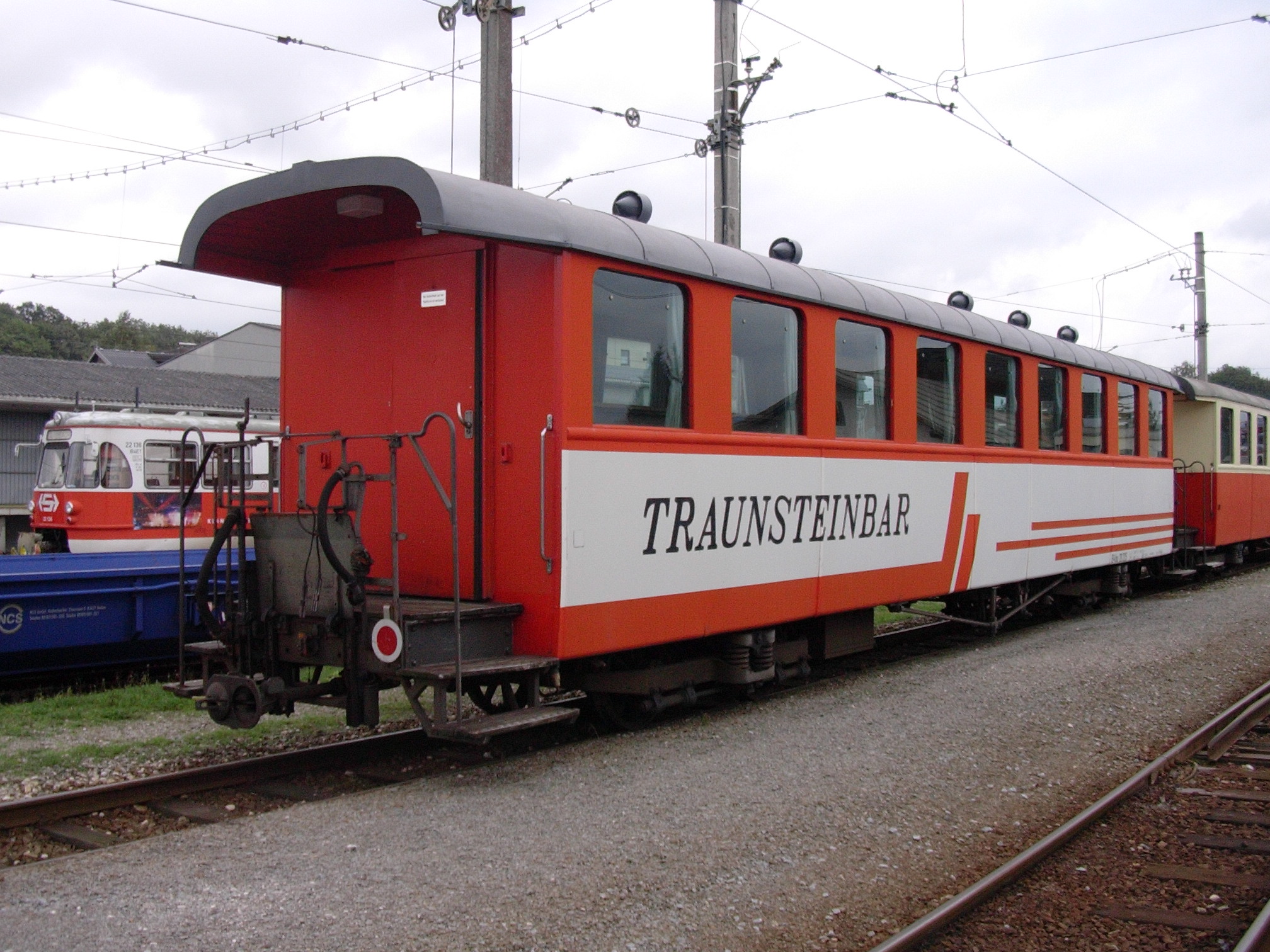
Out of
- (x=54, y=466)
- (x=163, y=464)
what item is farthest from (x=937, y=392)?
(x=54, y=466)

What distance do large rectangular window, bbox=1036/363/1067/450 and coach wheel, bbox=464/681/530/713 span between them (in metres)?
7.04

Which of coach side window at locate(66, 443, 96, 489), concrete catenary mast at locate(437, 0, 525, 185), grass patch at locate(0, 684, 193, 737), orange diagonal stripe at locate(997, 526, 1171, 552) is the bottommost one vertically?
grass patch at locate(0, 684, 193, 737)

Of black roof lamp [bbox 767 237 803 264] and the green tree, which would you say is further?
the green tree

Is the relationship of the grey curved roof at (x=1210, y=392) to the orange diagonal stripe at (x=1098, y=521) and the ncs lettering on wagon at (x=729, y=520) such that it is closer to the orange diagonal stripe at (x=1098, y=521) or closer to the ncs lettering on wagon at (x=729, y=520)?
the orange diagonal stripe at (x=1098, y=521)

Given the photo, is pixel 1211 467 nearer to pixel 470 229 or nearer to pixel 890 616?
pixel 890 616

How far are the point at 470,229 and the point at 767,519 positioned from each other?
2.96m

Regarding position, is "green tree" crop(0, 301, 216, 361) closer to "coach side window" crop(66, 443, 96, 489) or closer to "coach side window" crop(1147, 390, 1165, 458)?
"coach side window" crop(66, 443, 96, 489)

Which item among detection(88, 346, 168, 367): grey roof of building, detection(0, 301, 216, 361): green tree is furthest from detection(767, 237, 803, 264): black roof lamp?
detection(0, 301, 216, 361): green tree

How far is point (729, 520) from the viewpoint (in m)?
6.98

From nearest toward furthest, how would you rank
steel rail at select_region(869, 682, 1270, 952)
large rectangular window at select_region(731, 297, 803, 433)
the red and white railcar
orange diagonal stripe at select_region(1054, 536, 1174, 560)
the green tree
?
steel rail at select_region(869, 682, 1270, 952)
large rectangular window at select_region(731, 297, 803, 433)
orange diagonal stripe at select_region(1054, 536, 1174, 560)
the red and white railcar
the green tree

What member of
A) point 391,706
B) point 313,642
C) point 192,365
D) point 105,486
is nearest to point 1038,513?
point 391,706

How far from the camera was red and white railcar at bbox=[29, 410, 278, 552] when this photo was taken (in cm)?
1678

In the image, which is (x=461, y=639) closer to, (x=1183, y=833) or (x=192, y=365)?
(x=1183, y=833)

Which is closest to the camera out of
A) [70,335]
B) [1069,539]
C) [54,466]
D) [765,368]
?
[765,368]
